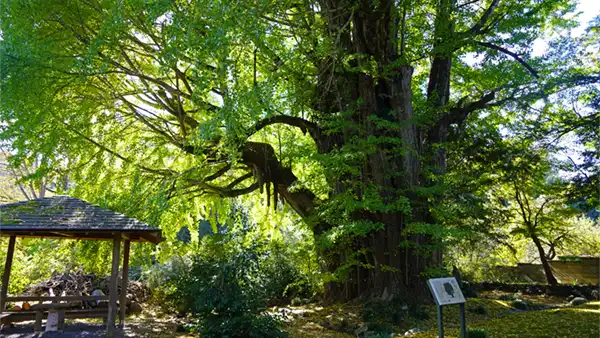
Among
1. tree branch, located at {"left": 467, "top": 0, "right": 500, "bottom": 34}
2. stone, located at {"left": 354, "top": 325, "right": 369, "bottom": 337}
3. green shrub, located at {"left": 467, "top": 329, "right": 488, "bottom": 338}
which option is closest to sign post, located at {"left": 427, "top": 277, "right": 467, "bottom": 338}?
green shrub, located at {"left": 467, "top": 329, "right": 488, "bottom": 338}

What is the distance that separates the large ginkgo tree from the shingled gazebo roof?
29.7 inches

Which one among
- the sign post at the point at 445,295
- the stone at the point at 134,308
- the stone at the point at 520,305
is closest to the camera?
the sign post at the point at 445,295

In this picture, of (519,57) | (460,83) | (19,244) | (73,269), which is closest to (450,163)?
(460,83)

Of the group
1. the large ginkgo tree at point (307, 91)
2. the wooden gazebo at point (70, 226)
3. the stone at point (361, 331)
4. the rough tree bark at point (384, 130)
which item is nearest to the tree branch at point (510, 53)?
the large ginkgo tree at point (307, 91)

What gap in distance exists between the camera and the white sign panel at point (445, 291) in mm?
4016

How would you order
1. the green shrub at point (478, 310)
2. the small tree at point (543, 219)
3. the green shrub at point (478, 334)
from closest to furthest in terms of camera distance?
the green shrub at point (478, 334)
the green shrub at point (478, 310)
the small tree at point (543, 219)

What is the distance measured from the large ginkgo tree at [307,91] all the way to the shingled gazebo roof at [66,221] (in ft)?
2.47

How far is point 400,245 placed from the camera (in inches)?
299

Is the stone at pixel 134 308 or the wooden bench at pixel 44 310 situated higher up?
the wooden bench at pixel 44 310

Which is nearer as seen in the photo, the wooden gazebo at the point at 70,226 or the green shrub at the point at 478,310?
the wooden gazebo at the point at 70,226

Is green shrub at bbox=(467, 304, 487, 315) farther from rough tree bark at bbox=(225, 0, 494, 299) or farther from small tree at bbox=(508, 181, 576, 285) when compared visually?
small tree at bbox=(508, 181, 576, 285)

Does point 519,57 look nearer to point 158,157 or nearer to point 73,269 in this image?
point 158,157

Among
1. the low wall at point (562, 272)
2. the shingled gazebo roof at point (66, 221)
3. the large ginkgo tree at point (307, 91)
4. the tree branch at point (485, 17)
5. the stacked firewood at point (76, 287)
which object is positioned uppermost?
the tree branch at point (485, 17)

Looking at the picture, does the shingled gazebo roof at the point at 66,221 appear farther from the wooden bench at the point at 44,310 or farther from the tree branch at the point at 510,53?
the tree branch at the point at 510,53
